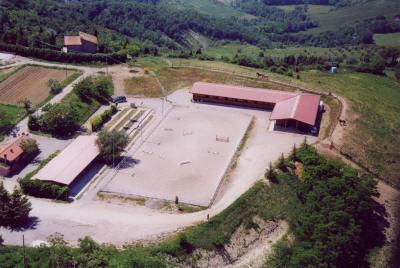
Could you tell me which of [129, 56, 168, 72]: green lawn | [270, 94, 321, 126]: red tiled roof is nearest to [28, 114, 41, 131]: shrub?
[129, 56, 168, 72]: green lawn

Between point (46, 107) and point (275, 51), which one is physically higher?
point (46, 107)

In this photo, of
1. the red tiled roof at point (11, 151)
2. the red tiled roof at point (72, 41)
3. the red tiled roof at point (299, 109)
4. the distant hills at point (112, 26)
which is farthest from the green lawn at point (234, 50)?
the red tiled roof at point (11, 151)

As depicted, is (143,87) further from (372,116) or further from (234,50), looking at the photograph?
(234,50)

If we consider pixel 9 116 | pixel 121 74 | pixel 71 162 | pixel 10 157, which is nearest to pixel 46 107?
pixel 9 116

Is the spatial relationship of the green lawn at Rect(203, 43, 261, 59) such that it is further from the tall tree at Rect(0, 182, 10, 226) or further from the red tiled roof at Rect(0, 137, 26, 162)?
the tall tree at Rect(0, 182, 10, 226)

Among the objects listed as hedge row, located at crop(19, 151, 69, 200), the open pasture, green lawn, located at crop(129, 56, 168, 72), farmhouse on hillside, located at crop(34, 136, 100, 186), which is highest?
green lawn, located at crop(129, 56, 168, 72)

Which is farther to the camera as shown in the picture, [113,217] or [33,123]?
[33,123]

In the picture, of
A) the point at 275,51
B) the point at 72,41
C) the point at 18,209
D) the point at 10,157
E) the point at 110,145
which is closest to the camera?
the point at 18,209
